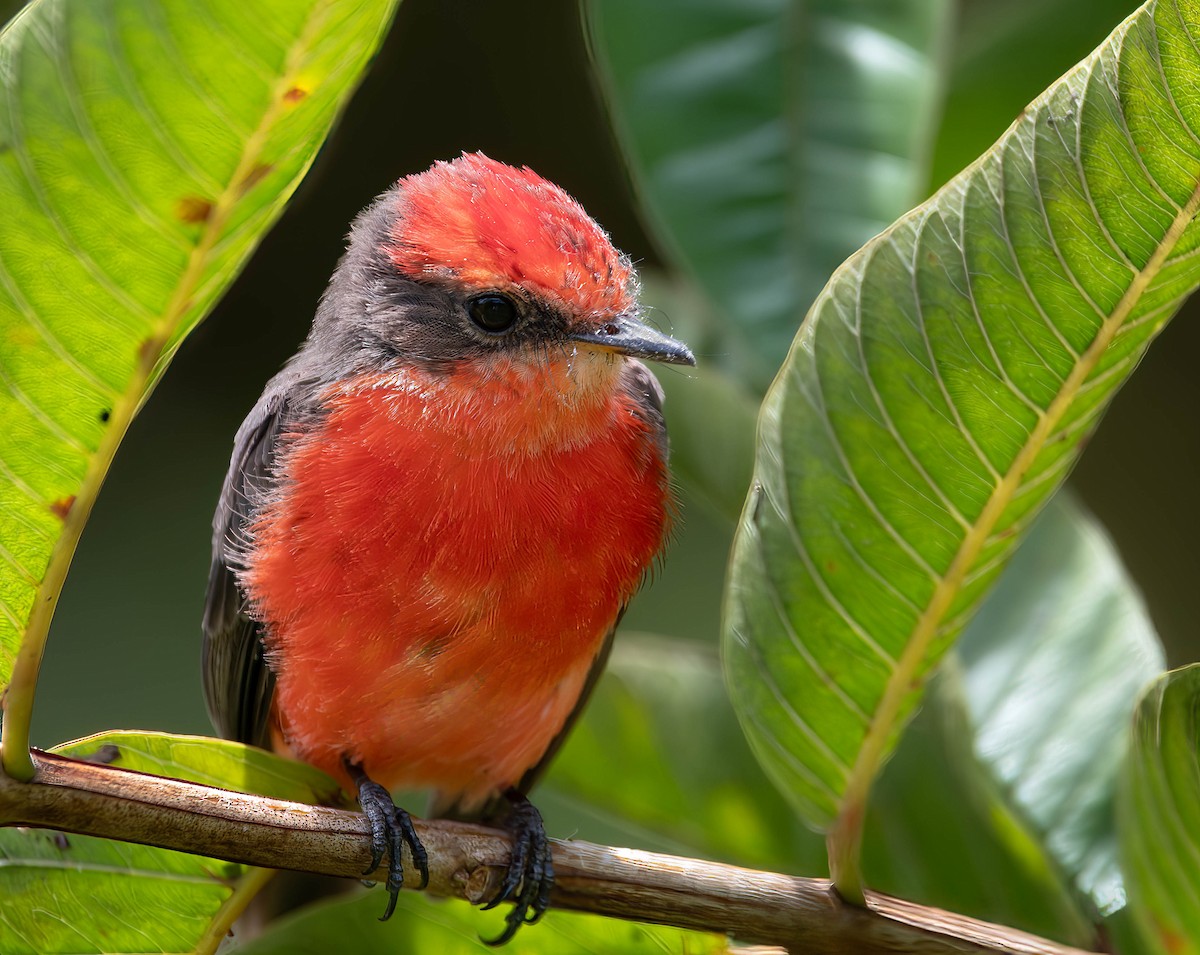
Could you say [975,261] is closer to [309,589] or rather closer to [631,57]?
[631,57]

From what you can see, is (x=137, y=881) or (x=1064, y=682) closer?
(x=137, y=881)

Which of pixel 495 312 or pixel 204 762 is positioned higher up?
pixel 495 312

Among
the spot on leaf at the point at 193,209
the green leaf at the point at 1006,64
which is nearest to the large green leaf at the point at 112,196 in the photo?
the spot on leaf at the point at 193,209

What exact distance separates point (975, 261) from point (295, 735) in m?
1.91

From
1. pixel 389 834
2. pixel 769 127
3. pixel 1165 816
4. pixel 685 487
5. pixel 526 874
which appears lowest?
pixel 526 874

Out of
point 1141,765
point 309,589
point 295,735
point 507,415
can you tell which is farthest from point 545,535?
point 1141,765

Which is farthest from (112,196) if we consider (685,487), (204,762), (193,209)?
(685,487)

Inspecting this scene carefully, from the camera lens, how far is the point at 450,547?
2602 millimetres

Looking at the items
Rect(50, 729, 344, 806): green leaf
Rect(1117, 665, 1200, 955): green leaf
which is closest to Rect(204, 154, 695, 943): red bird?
Rect(50, 729, 344, 806): green leaf

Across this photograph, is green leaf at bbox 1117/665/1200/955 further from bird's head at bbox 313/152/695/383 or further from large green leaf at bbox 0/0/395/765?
large green leaf at bbox 0/0/395/765

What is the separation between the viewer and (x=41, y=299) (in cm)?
170

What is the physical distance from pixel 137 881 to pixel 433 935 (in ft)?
1.64

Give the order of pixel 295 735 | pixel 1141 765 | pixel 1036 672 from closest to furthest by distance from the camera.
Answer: pixel 1141 765, pixel 1036 672, pixel 295 735

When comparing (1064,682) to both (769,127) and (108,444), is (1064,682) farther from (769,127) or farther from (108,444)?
(108,444)
